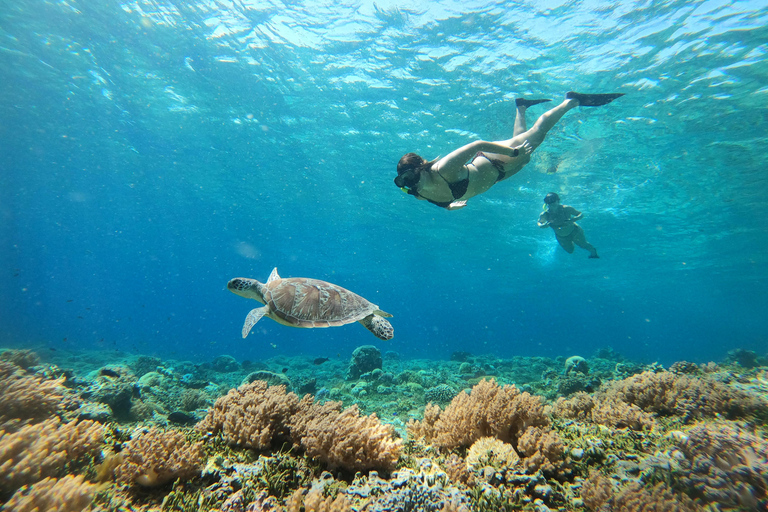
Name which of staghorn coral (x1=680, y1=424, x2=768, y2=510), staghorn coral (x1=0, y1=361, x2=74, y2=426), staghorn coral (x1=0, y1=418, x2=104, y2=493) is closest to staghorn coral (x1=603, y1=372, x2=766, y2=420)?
staghorn coral (x1=680, y1=424, x2=768, y2=510)

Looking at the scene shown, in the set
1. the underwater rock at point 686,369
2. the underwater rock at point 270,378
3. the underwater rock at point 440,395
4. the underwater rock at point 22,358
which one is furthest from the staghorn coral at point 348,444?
the underwater rock at point 22,358

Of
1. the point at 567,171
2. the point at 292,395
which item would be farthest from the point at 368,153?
the point at 292,395

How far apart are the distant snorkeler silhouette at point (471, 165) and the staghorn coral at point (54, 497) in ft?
16.7

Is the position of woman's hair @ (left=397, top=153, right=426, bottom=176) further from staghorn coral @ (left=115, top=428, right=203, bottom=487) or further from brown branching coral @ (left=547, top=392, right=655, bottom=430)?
brown branching coral @ (left=547, top=392, right=655, bottom=430)

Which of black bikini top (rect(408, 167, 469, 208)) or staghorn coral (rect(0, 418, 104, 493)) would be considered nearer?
staghorn coral (rect(0, 418, 104, 493))

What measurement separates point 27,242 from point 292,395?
95.3 m

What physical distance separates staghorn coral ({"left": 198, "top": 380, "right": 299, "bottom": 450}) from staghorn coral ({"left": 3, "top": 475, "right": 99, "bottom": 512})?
119cm

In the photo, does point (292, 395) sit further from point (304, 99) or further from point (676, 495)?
point (304, 99)

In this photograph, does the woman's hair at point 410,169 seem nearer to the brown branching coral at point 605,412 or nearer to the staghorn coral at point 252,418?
the staghorn coral at point 252,418

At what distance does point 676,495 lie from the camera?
2482 millimetres

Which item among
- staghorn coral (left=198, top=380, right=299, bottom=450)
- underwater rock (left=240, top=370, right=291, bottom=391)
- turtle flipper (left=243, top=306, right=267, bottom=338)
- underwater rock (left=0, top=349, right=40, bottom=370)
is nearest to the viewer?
staghorn coral (left=198, top=380, right=299, bottom=450)

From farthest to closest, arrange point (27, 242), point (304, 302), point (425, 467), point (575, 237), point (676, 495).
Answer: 1. point (27, 242)
2. point (575, 237)
3. point (304, 302)
4. point (425, 467)
5. point (676, 495)

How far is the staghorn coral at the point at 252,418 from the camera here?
3.21 metres

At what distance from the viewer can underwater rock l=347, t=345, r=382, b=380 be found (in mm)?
12922
